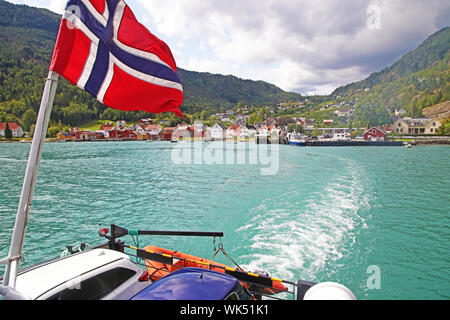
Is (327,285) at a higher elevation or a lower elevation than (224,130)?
lower

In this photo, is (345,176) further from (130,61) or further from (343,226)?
(130,61)

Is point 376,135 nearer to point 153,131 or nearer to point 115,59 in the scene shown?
point 115,59

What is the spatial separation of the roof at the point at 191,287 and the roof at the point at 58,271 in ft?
3.81

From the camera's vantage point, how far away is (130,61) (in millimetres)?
4023

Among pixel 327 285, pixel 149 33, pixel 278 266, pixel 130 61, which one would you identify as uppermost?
pixel 149 33

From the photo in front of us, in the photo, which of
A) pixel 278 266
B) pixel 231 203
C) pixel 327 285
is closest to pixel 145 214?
pixel 231 203

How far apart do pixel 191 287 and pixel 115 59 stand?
11.6 ft

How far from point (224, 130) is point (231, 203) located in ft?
347

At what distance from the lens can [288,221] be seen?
40.1 feet

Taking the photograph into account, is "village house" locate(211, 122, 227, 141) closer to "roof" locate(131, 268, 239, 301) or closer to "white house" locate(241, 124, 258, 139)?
"white house" locate(241, 124, 258, 139)

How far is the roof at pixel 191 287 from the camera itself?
2877mm

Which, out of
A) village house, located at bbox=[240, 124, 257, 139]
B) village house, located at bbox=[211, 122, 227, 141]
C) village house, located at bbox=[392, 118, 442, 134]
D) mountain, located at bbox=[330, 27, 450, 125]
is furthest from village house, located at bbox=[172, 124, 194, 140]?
village house, located at bbox=[392, 118, 442, 134]

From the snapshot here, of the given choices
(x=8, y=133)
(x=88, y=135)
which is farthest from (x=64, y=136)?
(x=8, y=133)

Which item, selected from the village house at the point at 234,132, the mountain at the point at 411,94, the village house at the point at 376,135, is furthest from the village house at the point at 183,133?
the mountain at the point at 411,94
